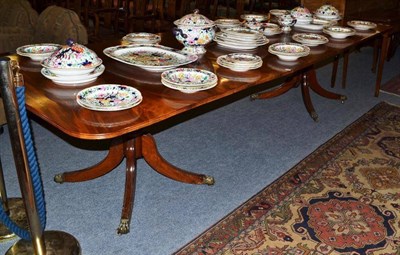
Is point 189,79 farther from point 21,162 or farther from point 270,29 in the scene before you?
point 270,29

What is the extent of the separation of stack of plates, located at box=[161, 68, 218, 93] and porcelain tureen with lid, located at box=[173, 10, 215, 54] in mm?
307

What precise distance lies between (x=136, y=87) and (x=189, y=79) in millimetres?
196

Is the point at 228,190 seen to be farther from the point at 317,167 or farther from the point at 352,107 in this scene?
the point at 352,107

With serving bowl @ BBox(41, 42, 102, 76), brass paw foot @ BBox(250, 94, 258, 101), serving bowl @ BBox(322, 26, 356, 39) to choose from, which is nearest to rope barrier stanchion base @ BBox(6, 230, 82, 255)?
serving bowl @ BBox(41, 42, 102, 76)

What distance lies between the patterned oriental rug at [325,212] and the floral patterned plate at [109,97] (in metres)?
0.67

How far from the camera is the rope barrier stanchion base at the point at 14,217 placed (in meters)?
1.76

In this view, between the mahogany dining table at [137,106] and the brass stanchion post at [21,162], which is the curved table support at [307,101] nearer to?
the mahogany dining table at [137,106]

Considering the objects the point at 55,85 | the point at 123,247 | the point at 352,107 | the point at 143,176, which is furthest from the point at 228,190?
the point at 352,107

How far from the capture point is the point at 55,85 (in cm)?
154

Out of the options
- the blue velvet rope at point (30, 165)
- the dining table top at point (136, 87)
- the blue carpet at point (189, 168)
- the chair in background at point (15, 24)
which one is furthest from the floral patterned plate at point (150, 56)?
the chair in background at point (15, 24)

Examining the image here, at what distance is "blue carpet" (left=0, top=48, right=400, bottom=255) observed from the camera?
1825 millimetres

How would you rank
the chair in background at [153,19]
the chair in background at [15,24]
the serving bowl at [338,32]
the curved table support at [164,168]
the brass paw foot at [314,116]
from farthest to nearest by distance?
the chair in background at [153,19]
the chair in background at [15,24]
the brass paw foot at [314,116]
the serving bowl at [338,32]
the curved table support at [164,168]

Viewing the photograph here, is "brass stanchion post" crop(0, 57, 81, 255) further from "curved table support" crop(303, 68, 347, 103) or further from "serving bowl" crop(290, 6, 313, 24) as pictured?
"curved table support" crop(303, 68, 347, 103)

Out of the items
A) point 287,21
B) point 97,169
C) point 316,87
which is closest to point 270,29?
point 287,21
